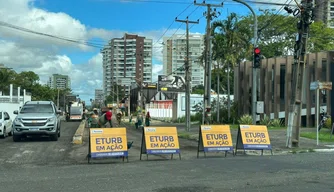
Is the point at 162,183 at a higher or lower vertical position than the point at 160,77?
lower

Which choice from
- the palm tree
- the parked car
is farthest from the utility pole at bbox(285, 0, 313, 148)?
the palm tree

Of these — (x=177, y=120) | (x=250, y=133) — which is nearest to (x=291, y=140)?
(x=250, y=133)

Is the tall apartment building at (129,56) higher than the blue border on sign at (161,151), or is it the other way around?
the tall apartment building at (129,56)

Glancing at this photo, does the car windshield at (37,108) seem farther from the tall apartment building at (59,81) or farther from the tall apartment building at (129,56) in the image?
the tall apartment building at (59,81)

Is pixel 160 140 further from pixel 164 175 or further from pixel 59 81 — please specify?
pixel 59 81

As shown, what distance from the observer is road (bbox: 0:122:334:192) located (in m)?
8.55

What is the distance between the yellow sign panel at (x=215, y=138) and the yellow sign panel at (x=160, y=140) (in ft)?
4.13

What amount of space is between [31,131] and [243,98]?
2738 centimetres

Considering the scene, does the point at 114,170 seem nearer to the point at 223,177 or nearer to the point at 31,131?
the point at 223,177

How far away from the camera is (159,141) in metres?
14.0

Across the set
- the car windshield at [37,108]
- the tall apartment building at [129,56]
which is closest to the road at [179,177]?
the car windshield at [37,108]

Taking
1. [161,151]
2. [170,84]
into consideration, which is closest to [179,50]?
[170,84]

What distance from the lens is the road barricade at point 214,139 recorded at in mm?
14812

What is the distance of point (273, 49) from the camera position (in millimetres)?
53250
